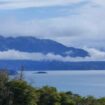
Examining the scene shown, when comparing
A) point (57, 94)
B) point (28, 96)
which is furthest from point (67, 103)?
point (28, 96)

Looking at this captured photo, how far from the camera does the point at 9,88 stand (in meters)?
36.8

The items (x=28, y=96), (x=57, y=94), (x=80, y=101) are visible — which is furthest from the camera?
(x=80, y=101)

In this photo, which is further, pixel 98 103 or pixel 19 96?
pixel 98 103

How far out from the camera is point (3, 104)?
3644 centimetres

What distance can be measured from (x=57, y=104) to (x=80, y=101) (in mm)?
6026

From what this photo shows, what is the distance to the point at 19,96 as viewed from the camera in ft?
119

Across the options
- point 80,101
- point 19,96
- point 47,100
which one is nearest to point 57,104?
point 47,100

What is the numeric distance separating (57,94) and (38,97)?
6.45 feet

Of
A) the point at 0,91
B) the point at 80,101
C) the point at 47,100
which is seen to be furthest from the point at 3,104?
the point at 80,101

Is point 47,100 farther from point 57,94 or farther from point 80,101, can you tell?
point 80,101

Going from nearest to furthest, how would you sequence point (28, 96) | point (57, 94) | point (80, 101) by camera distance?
point (28, 96) → point (57, 94) → point (80, 101)

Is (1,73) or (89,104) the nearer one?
(1,73)

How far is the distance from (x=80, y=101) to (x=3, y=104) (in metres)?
9.16

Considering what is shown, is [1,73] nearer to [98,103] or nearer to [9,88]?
[9,88]
